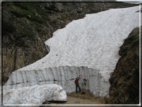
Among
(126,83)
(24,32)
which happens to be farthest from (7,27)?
(126,83)

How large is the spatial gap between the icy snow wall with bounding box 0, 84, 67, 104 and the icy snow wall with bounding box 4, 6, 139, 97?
3165 mm

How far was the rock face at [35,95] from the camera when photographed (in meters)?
10.2

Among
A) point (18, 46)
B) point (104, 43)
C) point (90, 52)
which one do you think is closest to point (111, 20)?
point (104, 43)

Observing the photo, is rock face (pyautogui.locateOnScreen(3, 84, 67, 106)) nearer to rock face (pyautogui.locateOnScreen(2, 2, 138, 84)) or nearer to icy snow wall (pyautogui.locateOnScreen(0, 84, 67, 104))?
icy snow wall (pyautogui.locateOnScreen(0, 84, 67, 104))

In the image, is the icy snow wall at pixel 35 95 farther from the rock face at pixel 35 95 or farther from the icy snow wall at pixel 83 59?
the icy snow wall at pixel 83 59

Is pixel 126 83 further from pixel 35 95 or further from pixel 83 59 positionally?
pixel 83 59

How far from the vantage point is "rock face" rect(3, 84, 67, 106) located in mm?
10195

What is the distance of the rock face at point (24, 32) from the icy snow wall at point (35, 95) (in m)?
4.51

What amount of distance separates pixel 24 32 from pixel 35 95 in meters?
10.0

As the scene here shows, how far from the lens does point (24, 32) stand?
705 inches

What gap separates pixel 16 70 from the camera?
15477mm

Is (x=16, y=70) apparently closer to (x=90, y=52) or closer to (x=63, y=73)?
(x=63, y=73)

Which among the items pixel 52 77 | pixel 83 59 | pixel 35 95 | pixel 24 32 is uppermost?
pixel 24 32

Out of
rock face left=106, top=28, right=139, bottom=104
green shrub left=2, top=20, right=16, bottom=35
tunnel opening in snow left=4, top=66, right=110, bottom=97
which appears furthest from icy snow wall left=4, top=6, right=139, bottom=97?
green shrub left=2, top=20, right=16, bottom=35
